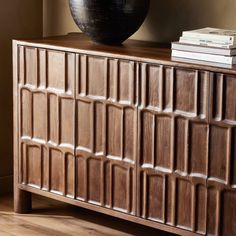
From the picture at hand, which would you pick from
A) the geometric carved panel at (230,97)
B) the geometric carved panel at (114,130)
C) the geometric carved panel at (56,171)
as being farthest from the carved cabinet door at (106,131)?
the geometric carved panel at (230,97)

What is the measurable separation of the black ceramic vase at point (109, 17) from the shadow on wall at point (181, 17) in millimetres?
162

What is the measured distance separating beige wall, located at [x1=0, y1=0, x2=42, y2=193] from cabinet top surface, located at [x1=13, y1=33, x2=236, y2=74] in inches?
A: 14.8

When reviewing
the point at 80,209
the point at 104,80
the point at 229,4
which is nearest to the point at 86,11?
the point at 104,80

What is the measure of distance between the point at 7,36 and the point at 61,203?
867mm

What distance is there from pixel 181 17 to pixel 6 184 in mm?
1265

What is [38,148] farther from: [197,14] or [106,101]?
[197,14]

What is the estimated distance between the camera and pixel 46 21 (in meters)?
3.89

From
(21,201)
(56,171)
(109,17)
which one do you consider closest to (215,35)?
(109,17)

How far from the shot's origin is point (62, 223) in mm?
3379

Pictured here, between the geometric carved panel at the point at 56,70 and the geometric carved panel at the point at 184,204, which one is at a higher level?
the geometric carved panel at the point at 56,70

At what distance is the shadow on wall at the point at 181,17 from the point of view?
3.17m

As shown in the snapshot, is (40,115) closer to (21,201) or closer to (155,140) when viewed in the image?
(21,201)

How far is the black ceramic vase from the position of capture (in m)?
3.12

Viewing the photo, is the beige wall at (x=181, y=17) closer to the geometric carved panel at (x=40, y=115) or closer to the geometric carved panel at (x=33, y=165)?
the geometric carved panel at (x=40, y=115)
